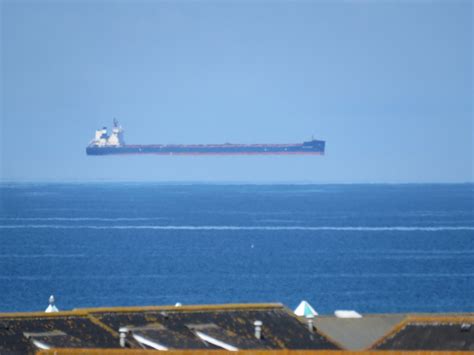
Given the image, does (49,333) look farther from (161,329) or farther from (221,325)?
(221,325)

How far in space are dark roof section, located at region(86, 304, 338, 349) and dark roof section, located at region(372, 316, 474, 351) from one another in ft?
3.50

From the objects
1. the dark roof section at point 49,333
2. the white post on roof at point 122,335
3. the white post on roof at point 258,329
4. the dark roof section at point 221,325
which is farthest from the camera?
the white post on roof at point 258,329

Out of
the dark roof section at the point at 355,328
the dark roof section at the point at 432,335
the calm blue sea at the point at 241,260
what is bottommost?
the calm blue sea at the point at 241,260

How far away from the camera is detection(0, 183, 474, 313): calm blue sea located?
65.1 metres

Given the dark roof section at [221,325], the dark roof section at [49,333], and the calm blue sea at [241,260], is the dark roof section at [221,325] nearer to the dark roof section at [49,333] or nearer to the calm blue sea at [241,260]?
the dark roof section at [49,333]

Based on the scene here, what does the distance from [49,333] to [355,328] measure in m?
9.59

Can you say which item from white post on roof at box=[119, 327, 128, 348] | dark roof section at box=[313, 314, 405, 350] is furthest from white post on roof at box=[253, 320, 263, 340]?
dark roof section at box=[313, 314, 405, 350]

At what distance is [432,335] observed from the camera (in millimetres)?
23234

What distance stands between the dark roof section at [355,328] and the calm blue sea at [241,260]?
27.2 meters

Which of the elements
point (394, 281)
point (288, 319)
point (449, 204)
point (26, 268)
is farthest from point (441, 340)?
point (449, 204)

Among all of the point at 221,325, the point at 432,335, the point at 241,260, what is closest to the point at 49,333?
the point at 221,325

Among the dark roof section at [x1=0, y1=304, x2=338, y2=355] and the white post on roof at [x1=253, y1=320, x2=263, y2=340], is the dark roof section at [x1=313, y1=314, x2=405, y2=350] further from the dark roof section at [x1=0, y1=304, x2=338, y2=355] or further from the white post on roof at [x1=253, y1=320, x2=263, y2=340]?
the white post on roof at [x1=253, y1=320, x2=263, y2=340]

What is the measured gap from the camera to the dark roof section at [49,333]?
71.3 feet

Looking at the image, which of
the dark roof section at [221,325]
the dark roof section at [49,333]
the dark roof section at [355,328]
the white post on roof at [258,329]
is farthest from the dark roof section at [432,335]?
the dark roof section at [355,328]
